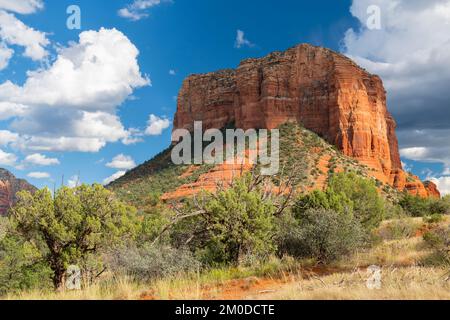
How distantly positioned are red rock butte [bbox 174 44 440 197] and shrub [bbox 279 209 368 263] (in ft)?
189

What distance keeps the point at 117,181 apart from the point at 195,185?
28608 mm

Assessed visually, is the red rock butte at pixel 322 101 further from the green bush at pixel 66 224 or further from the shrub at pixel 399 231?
the green bush at pixel 66 224

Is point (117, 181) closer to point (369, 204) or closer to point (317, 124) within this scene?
point (317, 124)

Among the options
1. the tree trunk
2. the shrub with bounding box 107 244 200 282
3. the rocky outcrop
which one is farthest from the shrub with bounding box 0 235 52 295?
the rocky outcrop

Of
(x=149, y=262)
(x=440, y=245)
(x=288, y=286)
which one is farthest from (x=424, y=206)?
(x=288, y=286)

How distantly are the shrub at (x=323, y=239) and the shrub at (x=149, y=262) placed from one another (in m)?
3.52

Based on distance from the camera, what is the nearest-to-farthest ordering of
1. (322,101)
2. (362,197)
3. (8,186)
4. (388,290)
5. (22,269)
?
(388,290) → (22,269) → (362,197) → (322,101) → (8,186)

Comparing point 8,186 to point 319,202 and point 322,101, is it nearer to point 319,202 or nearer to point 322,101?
point 322,101

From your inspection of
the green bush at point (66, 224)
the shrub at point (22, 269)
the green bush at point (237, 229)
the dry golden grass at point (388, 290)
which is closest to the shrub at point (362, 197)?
the green bush at point (237, 229)

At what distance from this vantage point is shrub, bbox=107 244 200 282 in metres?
10.5

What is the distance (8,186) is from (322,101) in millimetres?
85512

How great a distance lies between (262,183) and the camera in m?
17.8

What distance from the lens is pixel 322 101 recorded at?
239 feet
